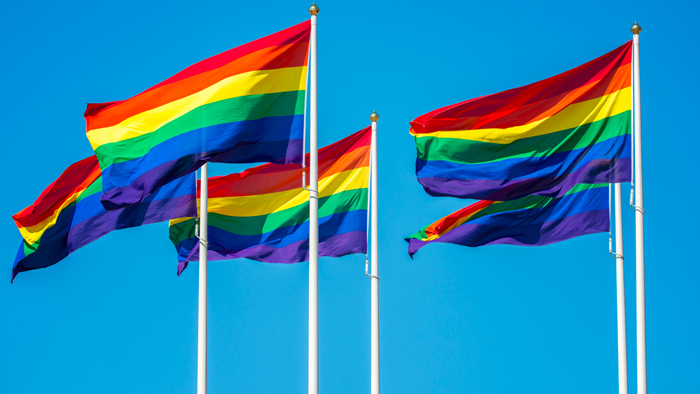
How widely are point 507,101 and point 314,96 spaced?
511 centimetres

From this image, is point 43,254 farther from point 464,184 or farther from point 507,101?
point 507,101

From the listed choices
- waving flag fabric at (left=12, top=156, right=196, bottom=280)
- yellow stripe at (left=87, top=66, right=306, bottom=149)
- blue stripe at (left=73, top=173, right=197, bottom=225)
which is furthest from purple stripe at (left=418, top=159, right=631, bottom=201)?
waving flag fabric at (left=12, top=156, right=196, bottom=280)

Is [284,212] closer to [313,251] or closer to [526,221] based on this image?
[313,251]

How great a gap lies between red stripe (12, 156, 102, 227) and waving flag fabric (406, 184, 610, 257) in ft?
29.7

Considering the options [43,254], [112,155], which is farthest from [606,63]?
[43,254]

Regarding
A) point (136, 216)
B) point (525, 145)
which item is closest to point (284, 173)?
point (136, 216)

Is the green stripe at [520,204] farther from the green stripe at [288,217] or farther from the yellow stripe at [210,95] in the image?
the yellow stripe at [210,95]

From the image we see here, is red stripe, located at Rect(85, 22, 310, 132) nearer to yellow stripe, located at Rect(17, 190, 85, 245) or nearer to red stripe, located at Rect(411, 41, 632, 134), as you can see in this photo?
yellow stripe, located at Rect(17, 190, 85, 245)

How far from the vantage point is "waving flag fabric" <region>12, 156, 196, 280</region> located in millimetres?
23438

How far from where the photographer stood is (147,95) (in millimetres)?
21578

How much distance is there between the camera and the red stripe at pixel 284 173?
2562 centimetres

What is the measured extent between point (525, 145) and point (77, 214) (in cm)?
1148

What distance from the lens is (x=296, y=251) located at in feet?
84.8

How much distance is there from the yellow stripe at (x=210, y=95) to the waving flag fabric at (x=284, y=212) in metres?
4.70
